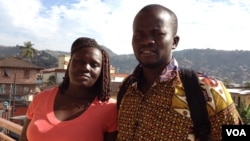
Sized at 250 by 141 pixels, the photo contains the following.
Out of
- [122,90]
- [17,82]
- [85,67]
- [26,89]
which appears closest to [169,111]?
[122,90]

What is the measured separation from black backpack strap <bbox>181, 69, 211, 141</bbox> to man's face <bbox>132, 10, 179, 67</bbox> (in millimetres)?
237

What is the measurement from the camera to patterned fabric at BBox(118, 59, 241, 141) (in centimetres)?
169

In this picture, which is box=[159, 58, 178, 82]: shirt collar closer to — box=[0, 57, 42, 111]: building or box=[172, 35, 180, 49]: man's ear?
box=[172, 35, 180, 49]: man's ear

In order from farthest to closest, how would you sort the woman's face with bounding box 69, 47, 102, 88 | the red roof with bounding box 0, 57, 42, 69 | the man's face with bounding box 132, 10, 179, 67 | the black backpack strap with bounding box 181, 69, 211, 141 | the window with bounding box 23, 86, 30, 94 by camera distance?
the window with bounding box 23, 86, 30, 94, the red roof with bounding box 0, 57, 42, 69, the woman's face with bounding box 69, 47, 102, 88, the man's face with bounding box 132, 10, 179, 67, the black backpack strap with bounding box 181, 69, 211, 141

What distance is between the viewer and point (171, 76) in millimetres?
1887

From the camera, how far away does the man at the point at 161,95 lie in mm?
1695

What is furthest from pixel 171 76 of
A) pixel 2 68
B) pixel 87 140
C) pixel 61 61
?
pixel 61 61

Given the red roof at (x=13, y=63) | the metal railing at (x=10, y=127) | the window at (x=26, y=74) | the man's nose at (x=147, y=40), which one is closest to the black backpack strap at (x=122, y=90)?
the man's nose at (x=147, y=40)

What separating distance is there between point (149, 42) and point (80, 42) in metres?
0.74

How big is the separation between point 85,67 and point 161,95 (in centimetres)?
69

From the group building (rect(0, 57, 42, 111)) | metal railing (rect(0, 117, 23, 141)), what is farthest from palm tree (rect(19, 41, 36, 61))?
metal railing (rect(0, 117, 23, 141))

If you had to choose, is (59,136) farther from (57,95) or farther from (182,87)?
(182,87)

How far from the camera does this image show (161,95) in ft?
6.14

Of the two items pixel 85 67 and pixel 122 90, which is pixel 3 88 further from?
pixel 122 90
